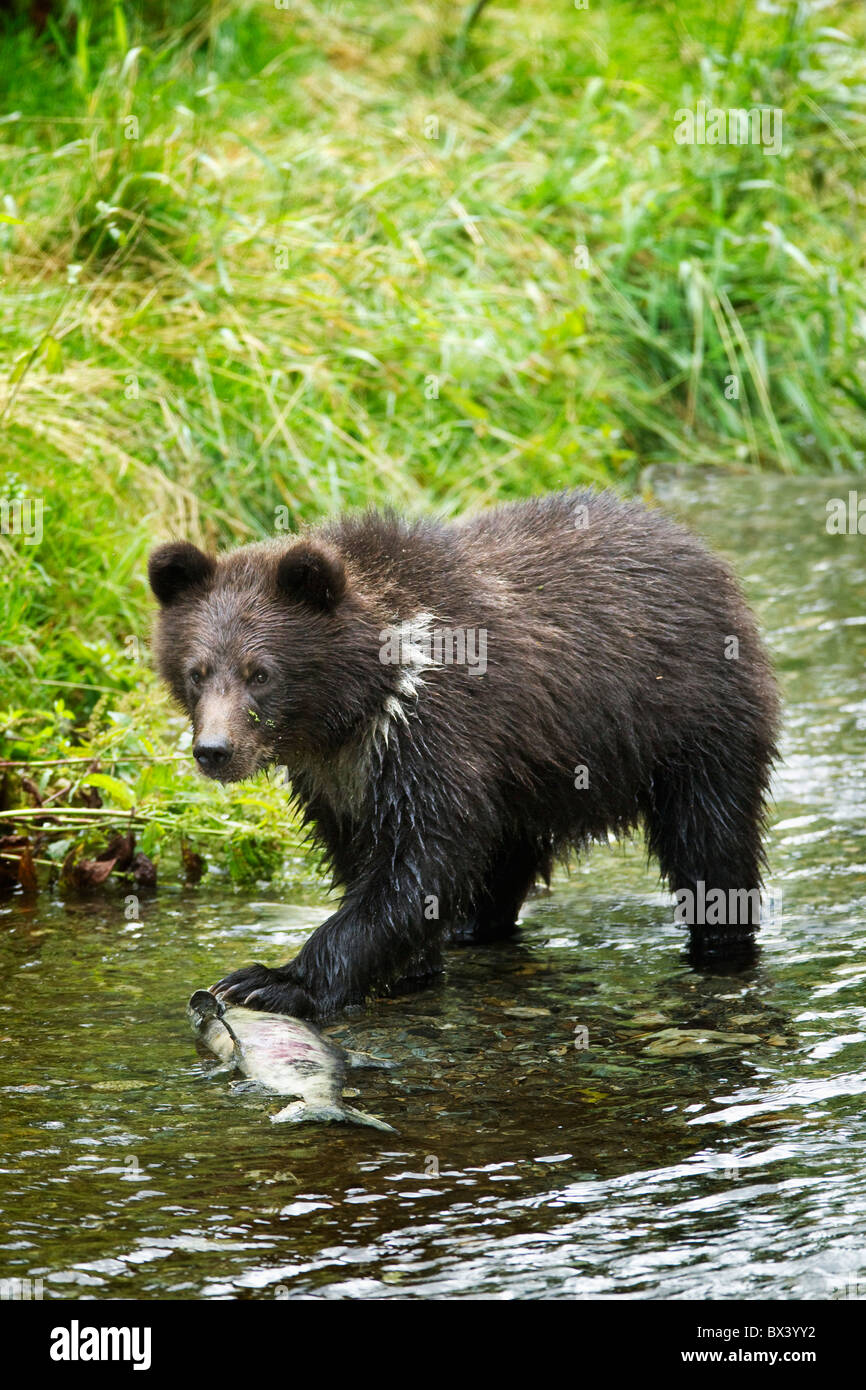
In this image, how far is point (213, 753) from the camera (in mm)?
5137

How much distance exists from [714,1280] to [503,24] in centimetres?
1316

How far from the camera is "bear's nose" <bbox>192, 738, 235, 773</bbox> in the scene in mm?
5129

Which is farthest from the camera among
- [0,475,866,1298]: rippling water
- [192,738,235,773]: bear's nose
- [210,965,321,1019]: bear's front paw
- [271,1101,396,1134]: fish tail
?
[210,965,321,1019]: bear's front paw

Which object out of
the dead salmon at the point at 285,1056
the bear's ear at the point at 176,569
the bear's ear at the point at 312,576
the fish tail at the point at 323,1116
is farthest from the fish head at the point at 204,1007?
the bear's ear at the point at 176,569

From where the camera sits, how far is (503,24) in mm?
14875

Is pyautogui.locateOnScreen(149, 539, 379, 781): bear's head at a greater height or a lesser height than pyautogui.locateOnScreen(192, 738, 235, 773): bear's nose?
greater

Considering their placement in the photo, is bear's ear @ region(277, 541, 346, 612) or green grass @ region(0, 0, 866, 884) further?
green grass @ region(0, 0, 866, 884)

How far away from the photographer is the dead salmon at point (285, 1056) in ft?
14.5

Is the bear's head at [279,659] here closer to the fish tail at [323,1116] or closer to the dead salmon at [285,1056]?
the dead salmon at [285,1056]

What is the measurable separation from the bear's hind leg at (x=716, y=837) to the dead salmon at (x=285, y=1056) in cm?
150

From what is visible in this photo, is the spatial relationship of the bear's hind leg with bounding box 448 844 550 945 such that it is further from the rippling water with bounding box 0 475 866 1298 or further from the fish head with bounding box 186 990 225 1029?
the fish head with bounding box 186 990 225 1029

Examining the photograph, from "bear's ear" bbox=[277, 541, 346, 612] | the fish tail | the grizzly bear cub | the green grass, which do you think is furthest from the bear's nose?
the green grass

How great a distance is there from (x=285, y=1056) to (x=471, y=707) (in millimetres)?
1258
